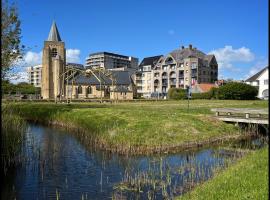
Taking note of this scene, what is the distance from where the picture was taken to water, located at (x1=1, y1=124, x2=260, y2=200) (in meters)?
13.1

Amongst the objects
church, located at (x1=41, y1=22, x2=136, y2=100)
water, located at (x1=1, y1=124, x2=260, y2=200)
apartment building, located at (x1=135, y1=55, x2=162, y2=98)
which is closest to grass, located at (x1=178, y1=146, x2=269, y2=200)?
water, located at (x1=1, y1=124, x2=260, y2=200)

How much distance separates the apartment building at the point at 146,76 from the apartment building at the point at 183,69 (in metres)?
6.58

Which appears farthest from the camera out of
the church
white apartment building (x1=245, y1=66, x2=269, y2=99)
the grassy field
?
the church

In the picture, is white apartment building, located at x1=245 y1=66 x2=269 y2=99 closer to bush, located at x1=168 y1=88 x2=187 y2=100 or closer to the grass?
bush, located at x1=168 y1=88 x2=187 y2=100

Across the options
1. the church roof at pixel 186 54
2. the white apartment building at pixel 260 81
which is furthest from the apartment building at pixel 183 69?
the white apartment building at pixel 260 81

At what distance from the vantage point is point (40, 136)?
2806 centimetres

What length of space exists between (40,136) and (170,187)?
691 inches

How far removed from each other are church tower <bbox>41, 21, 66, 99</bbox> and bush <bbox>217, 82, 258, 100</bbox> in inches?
2017

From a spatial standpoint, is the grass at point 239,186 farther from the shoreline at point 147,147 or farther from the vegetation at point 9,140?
the vegetation at point 9,140

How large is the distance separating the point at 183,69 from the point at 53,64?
153 feet

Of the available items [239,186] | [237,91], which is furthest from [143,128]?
[237,91]

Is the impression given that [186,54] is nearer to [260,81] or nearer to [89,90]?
[260,81]

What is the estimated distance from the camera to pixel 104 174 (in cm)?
1603

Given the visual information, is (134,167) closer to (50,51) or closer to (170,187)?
(170,187)
